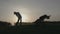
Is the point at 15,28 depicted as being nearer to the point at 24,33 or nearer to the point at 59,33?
the point at 24,33

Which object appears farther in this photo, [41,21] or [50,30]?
[41,21]

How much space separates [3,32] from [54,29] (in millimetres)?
1096

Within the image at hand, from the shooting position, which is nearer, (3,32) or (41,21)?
(3,32)

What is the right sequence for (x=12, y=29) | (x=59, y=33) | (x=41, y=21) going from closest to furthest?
1. (x=59, y=33)
2. (x=12, y=29)
3. (x=41, y=21)

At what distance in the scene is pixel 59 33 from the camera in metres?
3.46

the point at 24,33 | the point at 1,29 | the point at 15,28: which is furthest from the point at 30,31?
the point at 1,29

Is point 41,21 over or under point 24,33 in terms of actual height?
over

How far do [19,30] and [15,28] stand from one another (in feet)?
0.47

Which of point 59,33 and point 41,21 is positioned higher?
point 41,21

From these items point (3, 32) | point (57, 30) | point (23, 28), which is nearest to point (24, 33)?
point (23, 28)

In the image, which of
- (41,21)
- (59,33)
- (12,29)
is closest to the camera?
(59,33)

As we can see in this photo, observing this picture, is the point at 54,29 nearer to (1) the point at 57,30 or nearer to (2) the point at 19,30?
(1) the point at 57,30

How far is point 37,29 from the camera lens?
3.62m

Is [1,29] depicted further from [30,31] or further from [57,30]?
[57,30]
